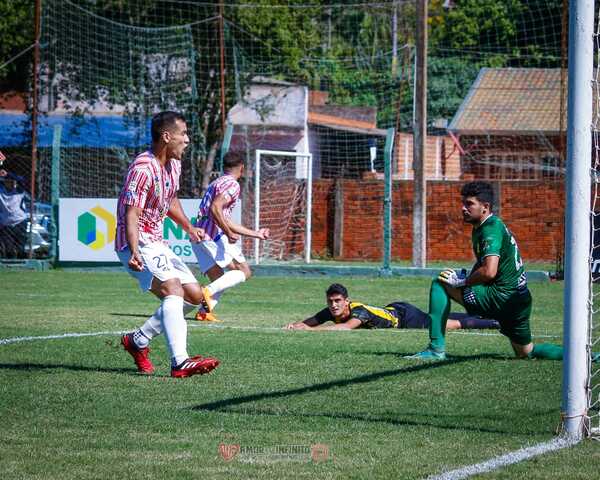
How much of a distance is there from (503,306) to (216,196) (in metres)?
5.16

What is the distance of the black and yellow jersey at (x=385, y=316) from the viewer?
1230cm

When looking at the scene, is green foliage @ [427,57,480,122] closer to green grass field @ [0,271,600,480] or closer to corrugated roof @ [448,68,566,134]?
corrugated roof @ [448,68,566,134]

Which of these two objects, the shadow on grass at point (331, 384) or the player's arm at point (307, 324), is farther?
the player's arm at point (307, 324)

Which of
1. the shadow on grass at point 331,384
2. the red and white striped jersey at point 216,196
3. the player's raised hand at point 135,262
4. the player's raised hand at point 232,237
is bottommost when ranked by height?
the shadow on grass at point 331,384

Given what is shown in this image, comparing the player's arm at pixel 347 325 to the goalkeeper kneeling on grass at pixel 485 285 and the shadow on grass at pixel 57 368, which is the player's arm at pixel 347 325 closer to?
the goalkeeper kneeling on grass at pixel 485 285

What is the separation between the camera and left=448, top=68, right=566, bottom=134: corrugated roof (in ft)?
136

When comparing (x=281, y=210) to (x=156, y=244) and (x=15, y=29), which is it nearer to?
(x=15, y=29)

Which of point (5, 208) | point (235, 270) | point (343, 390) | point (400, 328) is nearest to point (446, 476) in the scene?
point (343, 390)

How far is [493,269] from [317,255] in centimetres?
2152

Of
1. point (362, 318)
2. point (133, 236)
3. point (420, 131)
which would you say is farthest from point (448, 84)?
point (133, 236)

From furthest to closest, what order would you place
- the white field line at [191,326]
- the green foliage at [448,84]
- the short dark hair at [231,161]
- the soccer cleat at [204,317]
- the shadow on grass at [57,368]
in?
the green foliage at [448,84] < the short dark hair at [231,161] < the soccer cleat at [204,317] < the white field line at [191,326] < the shadow on grass at [57,368]

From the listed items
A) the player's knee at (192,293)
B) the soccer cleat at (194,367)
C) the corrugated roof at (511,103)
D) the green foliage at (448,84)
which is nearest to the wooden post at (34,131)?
the player's knee at (192,293)

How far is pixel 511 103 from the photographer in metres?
44.3

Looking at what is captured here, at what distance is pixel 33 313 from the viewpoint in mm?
13609
